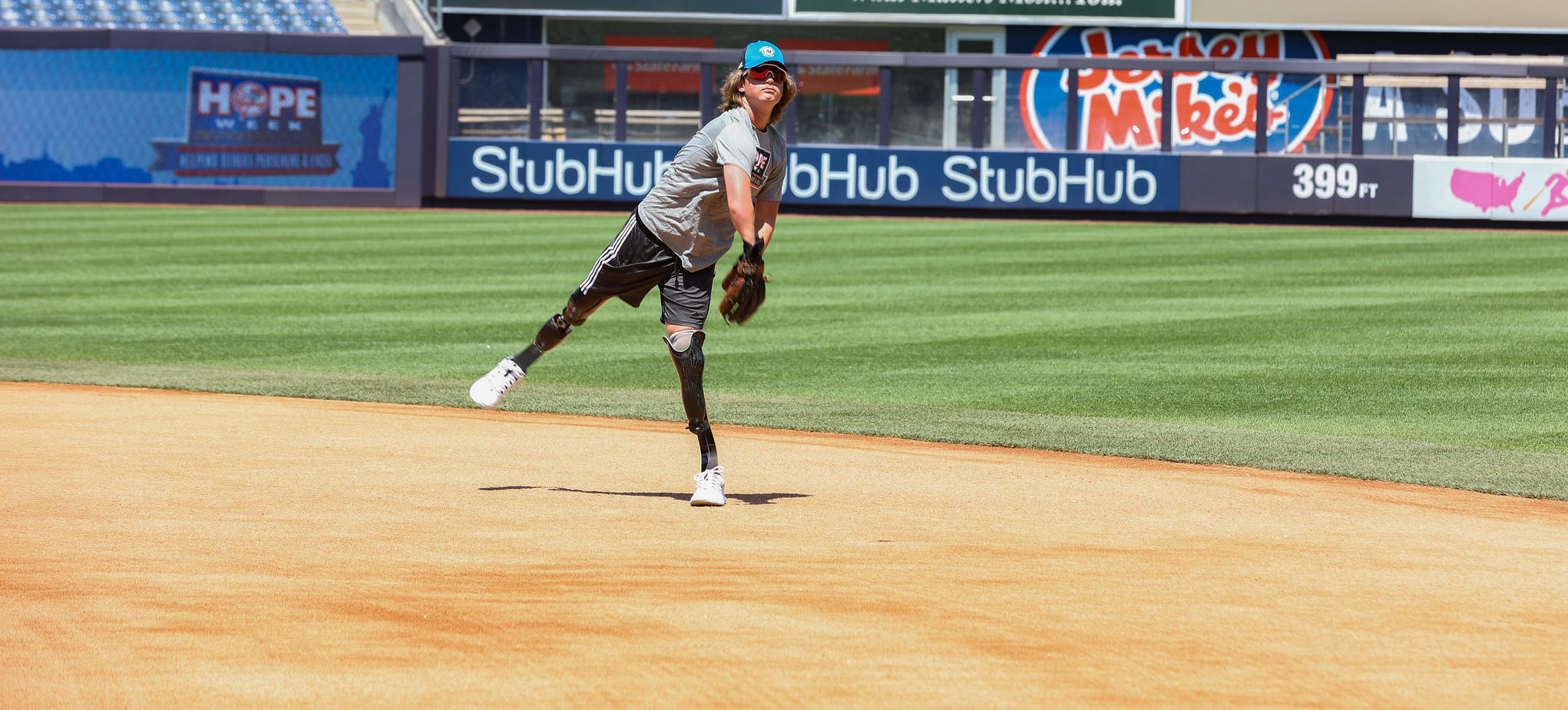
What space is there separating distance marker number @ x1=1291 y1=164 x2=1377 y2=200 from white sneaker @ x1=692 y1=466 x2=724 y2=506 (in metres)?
19.9

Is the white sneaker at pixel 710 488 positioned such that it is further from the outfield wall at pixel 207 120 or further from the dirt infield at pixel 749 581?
the outfield wall at pixel 207 120

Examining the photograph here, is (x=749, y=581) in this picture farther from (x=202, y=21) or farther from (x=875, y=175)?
A: (x=202, y=21)

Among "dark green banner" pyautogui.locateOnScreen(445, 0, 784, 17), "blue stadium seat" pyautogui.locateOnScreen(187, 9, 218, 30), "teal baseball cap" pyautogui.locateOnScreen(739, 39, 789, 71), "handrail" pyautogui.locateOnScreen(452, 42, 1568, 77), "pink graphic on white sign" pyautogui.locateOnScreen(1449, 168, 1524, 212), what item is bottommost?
"teal baseball cap" pyautogui.locateOnScreen(739, 39, 789, 71)

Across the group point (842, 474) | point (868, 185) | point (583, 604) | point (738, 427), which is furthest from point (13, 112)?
point (583, 604)

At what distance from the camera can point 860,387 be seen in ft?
35.0

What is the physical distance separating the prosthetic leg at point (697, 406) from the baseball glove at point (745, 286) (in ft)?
0.56

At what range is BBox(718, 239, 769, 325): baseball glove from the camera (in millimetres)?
6340

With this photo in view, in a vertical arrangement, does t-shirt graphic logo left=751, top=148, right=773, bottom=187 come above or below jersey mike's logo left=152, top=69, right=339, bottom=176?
below

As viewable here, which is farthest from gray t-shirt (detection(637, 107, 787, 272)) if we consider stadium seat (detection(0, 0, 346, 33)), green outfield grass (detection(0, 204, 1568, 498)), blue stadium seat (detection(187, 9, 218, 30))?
blue stadium seat (detection(187, 9, 218, 30))

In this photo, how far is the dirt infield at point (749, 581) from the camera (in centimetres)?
425

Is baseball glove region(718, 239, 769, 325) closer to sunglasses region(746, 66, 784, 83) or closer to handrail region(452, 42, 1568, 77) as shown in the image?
sunglasses region(746, 66, 784, 83)

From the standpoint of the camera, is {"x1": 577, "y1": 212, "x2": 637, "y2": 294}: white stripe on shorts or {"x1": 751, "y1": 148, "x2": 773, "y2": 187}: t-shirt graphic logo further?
{"x1": 577, "y1": 212, "x2": 637, "y2": 294}: white stripe on shorts

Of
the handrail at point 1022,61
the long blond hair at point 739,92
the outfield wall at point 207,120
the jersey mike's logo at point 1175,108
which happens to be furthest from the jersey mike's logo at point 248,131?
the long blond hair at point 739,92

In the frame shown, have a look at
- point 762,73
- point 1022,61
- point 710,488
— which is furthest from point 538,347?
point 1022,61
